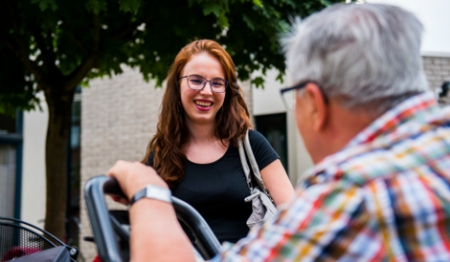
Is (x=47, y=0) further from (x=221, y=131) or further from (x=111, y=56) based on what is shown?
(x=221, y=131)

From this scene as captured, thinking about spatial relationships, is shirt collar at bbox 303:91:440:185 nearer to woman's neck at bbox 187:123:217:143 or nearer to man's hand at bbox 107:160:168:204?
man's hand at bbox 107:160:168:204

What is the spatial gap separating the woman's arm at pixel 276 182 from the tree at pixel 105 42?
286 cm

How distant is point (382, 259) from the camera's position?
97cm

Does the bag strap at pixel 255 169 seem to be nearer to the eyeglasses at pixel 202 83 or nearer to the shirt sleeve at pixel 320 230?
the eyeglasses at pixel 202 83

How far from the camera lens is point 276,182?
2.60 meters

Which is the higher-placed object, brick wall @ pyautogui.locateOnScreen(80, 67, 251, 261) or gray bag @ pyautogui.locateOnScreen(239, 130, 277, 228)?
gray bag @ pyautogui.locateOnScreen(239, 130, 277, 228)

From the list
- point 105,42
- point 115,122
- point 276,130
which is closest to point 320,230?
point 105,42

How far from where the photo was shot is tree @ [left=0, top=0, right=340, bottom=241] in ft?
18.8

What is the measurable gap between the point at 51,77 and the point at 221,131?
4.10 meters

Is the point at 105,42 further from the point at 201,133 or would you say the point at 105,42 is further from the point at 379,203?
the point at 379,203

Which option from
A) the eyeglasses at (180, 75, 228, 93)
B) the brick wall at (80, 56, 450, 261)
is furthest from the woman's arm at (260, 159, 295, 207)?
the brick wall at (80, 56, 450, 261)

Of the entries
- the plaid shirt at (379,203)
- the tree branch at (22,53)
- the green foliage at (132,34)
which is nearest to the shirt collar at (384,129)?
the plaid shirt at (379,203)

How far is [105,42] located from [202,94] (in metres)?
3.67

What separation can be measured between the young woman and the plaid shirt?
4.64ft
